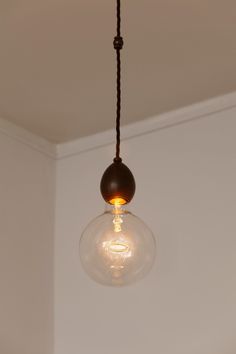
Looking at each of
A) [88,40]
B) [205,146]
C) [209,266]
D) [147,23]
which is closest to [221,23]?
[147,23]

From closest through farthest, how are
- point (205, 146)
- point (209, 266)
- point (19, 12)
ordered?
point (19, 12) → point (209, 266) → point (205, 146)

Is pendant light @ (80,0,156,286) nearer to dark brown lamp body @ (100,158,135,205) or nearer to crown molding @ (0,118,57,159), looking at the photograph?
dark brown lamp body @ (100,158,135,205)

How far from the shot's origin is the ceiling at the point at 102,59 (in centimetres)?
178

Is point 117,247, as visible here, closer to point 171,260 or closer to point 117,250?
point 117,250

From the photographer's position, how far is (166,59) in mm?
2002

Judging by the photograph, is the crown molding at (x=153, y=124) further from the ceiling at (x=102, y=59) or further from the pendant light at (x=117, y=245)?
the pendant light at (x=117, y=245)

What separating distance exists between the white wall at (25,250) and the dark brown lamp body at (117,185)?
0.91m

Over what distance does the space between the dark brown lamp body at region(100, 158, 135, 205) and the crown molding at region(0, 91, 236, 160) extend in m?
0.89

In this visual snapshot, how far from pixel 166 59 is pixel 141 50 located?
89mm

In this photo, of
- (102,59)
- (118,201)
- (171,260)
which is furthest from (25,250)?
(118,201)

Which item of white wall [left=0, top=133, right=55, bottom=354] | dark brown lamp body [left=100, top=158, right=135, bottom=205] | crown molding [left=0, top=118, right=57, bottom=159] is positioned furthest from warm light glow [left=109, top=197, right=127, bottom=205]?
crown molding [left=0, top=118, right=57, bottom=159]

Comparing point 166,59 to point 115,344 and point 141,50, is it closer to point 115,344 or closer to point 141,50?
point 141,50

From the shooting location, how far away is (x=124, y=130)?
2.43 meters

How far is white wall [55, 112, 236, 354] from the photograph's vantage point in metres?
2.05
